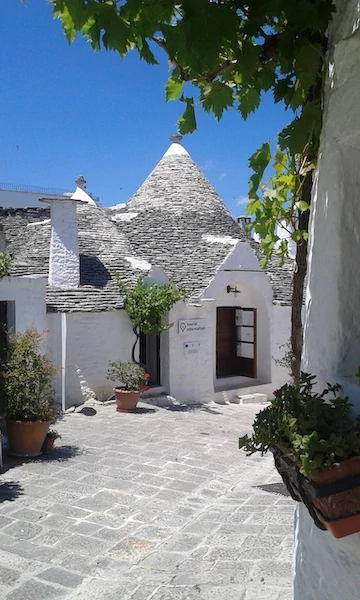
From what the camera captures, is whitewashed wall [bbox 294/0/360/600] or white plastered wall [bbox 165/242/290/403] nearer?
whitewashed wall [bbox 294/0/360/600]

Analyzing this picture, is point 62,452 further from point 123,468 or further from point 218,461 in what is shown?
point 218,461

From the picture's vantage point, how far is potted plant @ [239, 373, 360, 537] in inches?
72.7

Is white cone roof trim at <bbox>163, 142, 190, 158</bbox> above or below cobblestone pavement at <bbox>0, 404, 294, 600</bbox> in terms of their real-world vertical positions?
above

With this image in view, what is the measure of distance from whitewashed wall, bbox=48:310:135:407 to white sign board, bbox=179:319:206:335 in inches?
55.8

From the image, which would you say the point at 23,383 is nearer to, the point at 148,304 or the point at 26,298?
the point at 26,298

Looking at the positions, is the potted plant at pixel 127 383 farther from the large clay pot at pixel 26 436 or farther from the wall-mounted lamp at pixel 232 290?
the wall-mounted lamp at pixel 232 290

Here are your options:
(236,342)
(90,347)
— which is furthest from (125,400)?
(236,342)

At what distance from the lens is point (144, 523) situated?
5895 mm

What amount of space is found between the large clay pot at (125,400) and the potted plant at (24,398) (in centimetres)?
377

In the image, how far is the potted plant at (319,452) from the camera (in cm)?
185

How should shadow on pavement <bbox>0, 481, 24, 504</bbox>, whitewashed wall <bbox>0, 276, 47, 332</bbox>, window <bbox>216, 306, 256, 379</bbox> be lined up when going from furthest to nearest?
window <bbox>216, 306, 256, 379</bbox> → whitewashed wall <bbox>0, 276, 47, 332</bbox> → shadow on pavement <bbox>0, 481, 24, 504</bbox>

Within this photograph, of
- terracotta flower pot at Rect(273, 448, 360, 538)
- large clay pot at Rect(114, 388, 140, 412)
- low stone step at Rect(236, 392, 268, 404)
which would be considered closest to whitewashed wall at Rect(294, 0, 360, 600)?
terracotta flower pot at Rect(273, 448, 360, 538)

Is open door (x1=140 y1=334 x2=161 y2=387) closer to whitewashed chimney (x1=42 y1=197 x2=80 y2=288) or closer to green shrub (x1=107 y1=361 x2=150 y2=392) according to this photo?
green shrub (x1=107 y1=361 x2=150 y2=392)

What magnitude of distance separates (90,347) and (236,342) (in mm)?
5562
